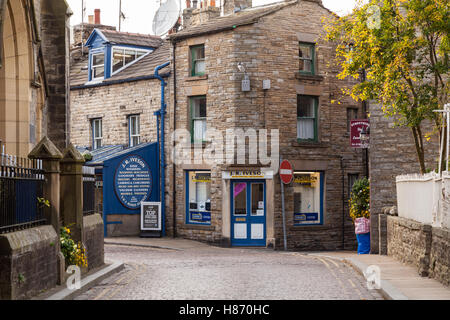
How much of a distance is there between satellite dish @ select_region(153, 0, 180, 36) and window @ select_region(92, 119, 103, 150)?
19.1 feet

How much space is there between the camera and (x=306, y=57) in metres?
29.7

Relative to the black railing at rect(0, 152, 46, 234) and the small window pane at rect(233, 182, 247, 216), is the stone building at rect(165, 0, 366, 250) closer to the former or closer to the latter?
the small window pane at rect(233, 182, 247, 216)

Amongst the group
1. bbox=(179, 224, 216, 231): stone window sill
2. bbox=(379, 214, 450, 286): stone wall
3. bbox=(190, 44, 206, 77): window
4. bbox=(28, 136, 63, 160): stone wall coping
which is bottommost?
bbox=(179, 224, 216, 231): stone window sill

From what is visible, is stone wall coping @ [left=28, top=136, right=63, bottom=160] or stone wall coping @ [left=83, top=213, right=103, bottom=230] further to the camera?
stone wall coping @ [left=83, top=213, right=103, bottom=230]

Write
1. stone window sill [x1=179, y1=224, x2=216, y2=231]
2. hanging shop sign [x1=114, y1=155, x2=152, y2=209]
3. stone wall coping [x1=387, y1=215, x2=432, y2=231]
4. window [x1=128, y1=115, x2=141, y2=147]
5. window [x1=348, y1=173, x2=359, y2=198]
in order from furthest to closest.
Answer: window [x1=128, y1=115, x2=141, y2=147]
hanging shop sign [x1=114, y1=155, x2=152, y2=209]
window [x1=348, y1=173, x2=359, y2=198]
stone window sill [x1=179, y1=224, x2=216, y2=231]
stone wall coping [x1=387, y1=215, x2=432, y2=231]

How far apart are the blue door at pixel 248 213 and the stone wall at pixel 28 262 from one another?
50.5 ft

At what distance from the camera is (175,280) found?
583 inches

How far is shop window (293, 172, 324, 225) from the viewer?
29.1 m

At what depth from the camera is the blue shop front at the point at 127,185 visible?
30.3 m

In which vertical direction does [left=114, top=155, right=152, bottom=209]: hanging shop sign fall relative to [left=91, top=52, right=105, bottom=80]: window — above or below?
below

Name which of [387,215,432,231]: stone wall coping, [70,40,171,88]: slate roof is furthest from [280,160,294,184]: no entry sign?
[387,215,432,231]: stone wall coping

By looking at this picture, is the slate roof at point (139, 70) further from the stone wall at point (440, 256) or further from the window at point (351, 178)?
the stone wall at point (440, 256)

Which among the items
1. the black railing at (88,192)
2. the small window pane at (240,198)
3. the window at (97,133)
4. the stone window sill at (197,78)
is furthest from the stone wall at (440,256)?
the window at (97,133)

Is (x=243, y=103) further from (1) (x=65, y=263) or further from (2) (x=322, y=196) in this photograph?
(1) (x=65, y=263)
